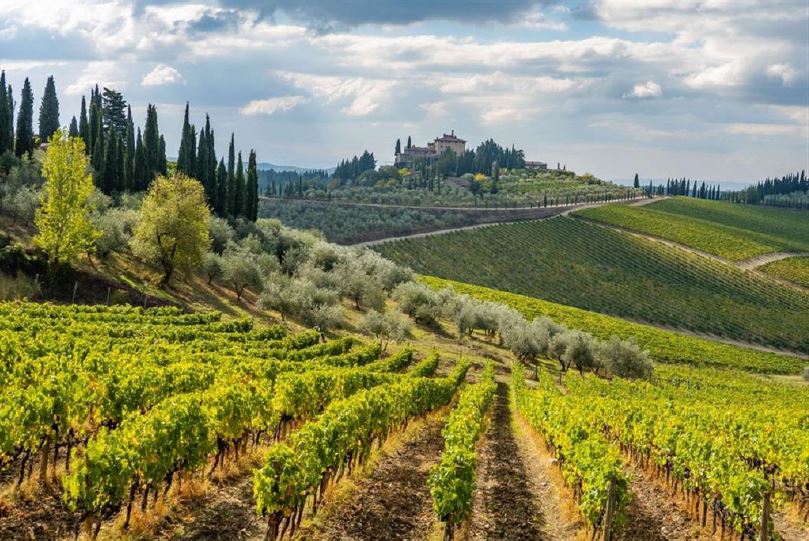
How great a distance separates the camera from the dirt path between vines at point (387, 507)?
58.1 ft

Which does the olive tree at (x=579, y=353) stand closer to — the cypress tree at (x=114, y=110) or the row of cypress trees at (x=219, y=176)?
the row of cypress trees at (x=219, y=176)

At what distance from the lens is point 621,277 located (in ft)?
393

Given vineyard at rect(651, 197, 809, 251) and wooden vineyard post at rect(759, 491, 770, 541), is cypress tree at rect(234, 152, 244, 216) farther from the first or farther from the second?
vineyard at rect(651, 197, 809, 251)

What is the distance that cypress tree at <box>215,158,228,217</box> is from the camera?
84.4 meters

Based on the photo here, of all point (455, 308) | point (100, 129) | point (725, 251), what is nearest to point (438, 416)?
point (455, 308)

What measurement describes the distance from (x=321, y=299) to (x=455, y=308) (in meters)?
14.8

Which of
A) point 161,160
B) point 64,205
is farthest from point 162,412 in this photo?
point 161,160

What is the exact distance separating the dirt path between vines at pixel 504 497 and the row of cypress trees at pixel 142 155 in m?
60.7

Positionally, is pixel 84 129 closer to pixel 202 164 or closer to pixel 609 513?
pixel 202 164

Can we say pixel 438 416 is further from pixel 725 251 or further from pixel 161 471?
pixel 725 251

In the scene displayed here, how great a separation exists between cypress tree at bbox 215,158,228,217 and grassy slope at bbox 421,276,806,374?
2747 cm

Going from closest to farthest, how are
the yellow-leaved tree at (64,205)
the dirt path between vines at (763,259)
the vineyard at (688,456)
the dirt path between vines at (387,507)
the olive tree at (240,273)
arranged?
the dirt path between vines at (387,507)
the vineyard at (688,456)
the yellow-leaved tree at (64,205)
the olive tree at (240,273)
the dirt path between vines at (763,259)

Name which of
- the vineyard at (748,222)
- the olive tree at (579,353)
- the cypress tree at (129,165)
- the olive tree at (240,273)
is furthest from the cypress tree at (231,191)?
the vineyard at (748,222)

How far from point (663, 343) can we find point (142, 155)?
6412 cm
